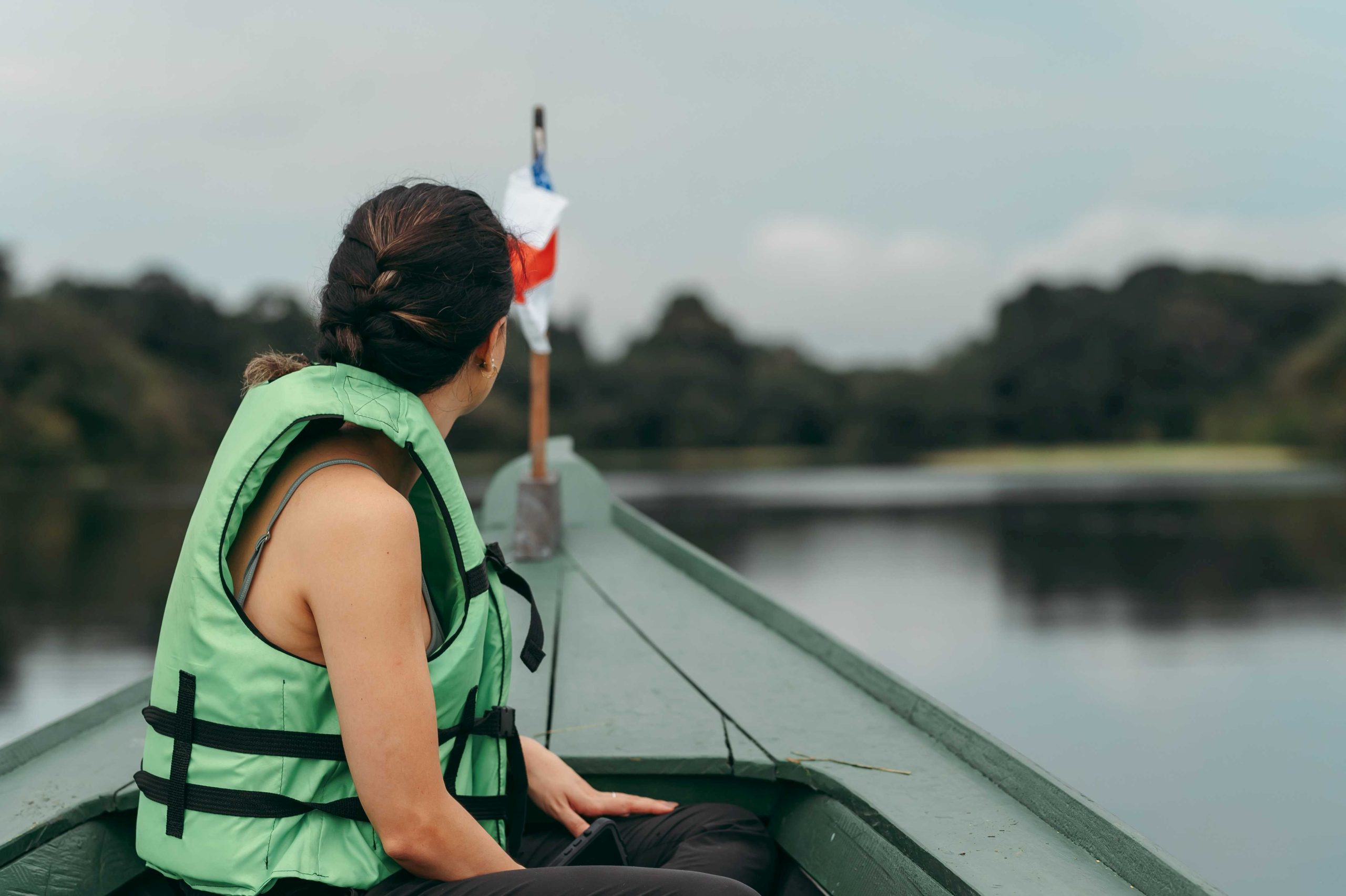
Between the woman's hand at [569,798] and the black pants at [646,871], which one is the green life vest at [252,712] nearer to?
the black pants at [646,871]

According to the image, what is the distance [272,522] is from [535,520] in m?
2.06

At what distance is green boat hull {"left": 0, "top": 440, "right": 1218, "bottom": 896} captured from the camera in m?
1.15

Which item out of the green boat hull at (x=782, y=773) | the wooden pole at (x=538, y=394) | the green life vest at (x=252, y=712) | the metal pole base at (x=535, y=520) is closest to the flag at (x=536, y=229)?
the wooden pole at (x=538, y=394)

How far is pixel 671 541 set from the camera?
2965 mm

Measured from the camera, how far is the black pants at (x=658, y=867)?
0.95 m

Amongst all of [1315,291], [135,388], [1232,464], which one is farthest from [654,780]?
[1315,291]

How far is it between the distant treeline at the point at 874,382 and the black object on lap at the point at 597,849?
1165 inches

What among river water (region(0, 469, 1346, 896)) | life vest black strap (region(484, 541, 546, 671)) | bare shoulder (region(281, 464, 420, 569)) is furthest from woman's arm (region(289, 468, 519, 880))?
river water (region(0, 469, 1346, 896))

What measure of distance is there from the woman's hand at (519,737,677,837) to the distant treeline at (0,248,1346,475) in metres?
29.5

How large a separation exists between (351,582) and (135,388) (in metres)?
32.5

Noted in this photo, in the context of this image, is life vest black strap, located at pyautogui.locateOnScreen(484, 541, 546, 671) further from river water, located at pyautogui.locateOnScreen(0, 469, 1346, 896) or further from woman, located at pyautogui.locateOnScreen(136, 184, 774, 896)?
river water, located at pyautogui.locateOnScreen(0, 469, 1346, 896)

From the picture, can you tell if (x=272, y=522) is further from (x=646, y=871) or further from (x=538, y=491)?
(x=538, y=491)

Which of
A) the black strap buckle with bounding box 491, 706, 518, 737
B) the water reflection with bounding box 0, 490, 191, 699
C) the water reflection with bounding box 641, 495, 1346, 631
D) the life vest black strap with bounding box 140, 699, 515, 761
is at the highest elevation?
the life vest black strap with bounding box 140, 699, 515, 761

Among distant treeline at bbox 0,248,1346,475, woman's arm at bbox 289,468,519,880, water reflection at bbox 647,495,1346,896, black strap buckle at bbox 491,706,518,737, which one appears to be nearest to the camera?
woman's arm at bbox 289,468,519,880
